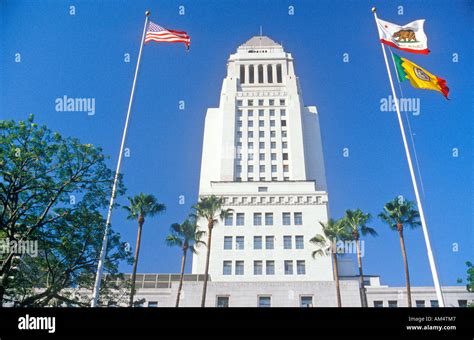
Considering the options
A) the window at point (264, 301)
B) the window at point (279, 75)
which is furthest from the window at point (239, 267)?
the window at point (279, 75)

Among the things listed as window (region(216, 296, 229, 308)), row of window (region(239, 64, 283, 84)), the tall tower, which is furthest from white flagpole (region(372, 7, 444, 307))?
row of window (region(239, 64, 283, 84))

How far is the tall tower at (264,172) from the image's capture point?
55812mm

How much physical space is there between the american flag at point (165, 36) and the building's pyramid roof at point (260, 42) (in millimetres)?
68094

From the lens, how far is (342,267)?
2490 inches

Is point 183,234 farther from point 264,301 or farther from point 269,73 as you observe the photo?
point 269,73

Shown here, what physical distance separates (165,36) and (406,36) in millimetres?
15090

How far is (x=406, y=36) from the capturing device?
83.5 ft

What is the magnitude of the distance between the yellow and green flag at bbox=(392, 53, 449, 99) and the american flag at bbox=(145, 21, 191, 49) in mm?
13265

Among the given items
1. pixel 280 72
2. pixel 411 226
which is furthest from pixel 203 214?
pixel 280 72

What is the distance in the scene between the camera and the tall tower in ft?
183

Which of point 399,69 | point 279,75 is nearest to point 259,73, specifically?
point 279,75

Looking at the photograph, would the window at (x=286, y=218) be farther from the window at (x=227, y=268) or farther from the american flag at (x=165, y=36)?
the american flag at (x=165, y=36)
